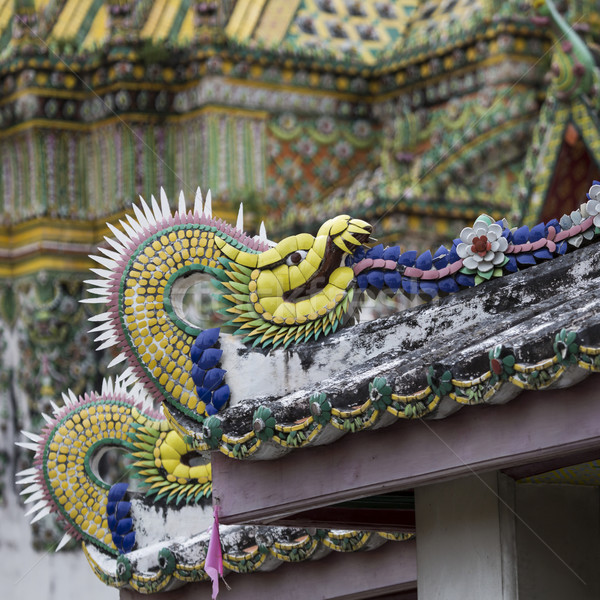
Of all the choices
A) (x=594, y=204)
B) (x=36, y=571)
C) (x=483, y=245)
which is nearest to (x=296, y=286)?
(x=483, y=245)

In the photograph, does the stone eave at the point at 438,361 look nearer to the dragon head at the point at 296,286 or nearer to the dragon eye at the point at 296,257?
the dragon head at the point at 296,286

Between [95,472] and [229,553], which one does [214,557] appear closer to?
[229,553]

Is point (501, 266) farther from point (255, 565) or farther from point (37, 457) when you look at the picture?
point (37, 457)

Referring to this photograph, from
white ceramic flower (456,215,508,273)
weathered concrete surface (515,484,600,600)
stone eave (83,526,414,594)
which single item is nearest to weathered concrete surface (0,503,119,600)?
stone eave (83,526,414,594)

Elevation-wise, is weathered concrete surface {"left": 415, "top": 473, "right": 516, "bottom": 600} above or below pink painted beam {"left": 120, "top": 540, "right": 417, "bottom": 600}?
below

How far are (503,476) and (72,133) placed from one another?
35.6ft

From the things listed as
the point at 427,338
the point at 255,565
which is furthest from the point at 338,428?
the point at 255,565

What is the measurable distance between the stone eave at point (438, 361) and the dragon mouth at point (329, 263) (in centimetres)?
25

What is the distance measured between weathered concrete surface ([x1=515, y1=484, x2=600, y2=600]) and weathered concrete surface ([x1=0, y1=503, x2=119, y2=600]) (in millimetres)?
9566

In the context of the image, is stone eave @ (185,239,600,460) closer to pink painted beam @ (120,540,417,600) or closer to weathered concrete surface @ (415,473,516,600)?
weathered concrete surface @ (415,473,516,600)

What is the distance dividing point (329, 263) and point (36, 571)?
31.8ft

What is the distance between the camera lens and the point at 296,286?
8.19 meters

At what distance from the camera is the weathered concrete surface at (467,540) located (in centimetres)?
735

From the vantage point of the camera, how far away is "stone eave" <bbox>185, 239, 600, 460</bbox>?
6609mm
